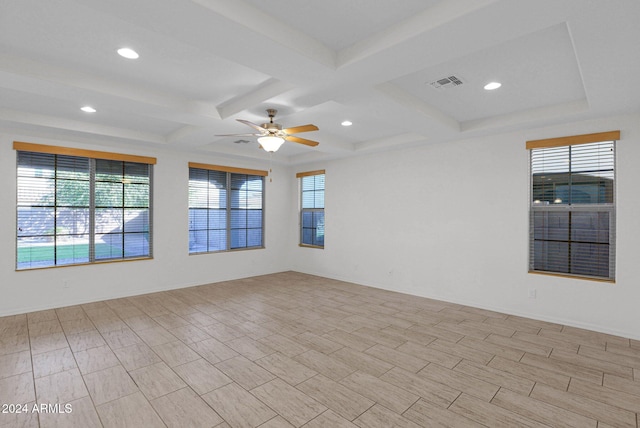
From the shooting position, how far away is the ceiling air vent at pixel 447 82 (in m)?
3.03

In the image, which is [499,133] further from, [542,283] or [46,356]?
[46,356]

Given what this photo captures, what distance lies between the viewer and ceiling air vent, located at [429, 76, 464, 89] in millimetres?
3031

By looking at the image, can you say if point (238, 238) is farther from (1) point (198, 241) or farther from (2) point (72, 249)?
(2) point (72, 249)

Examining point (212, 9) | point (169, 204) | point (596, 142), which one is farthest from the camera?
point (169, 204)

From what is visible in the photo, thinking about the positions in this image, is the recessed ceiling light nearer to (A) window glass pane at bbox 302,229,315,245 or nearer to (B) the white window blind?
(B) the white window blind

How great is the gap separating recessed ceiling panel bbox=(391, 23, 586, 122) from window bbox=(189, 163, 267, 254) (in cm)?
440

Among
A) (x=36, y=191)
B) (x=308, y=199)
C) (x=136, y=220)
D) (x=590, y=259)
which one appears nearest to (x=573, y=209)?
(x=590, y=259)

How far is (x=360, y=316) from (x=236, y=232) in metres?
3.59

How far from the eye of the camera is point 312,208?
741cm

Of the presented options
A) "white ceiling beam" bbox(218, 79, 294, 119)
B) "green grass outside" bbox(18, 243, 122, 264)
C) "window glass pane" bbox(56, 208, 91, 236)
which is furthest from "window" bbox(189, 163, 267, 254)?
"white ceiling beam" bbox(218, 79, 294, 119)

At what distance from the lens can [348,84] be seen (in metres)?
2.84

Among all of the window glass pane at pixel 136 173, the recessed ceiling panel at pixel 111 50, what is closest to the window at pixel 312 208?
the window glass pane at pixel 136 173

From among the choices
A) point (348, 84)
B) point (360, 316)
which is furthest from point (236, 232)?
point (348, 84)

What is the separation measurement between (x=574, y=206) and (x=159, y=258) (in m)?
6.38
